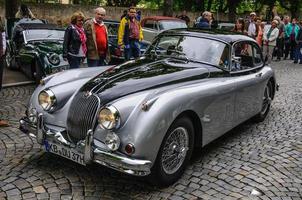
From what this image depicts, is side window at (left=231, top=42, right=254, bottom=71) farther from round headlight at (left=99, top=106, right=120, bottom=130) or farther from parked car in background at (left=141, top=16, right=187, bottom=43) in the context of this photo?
parked car in background at (left=141, top=16, right=187, bottom=43)

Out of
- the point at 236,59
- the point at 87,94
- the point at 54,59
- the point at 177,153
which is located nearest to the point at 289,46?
the point at 54,59

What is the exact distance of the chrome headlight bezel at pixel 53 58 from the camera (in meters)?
8.78

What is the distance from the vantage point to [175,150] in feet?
14.0

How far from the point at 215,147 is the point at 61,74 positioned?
2.37 m

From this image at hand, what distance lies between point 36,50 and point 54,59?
0.66 metres

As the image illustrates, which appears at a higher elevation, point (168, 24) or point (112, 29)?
point (168, 24)

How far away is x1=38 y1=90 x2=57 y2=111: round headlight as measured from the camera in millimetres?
4496

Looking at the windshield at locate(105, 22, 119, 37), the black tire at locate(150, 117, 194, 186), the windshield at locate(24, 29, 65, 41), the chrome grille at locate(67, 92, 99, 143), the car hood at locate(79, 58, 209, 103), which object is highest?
the windshield at locate(105, 22, 119, 37)

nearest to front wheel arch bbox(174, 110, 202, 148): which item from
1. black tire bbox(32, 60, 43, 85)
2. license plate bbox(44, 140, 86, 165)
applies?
license plate bbox(44, 140, 86, 165)

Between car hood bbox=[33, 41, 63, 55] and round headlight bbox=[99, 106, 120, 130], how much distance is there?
559cm

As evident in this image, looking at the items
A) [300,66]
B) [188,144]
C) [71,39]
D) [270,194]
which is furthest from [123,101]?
[300,66]

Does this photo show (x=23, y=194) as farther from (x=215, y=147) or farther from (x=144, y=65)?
(x=215, y=147)

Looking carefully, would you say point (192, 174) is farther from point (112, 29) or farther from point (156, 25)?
point (156, 25)

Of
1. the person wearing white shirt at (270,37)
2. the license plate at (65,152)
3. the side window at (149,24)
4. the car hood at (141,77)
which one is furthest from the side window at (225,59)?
the person wearing white shirt at (270,37)
